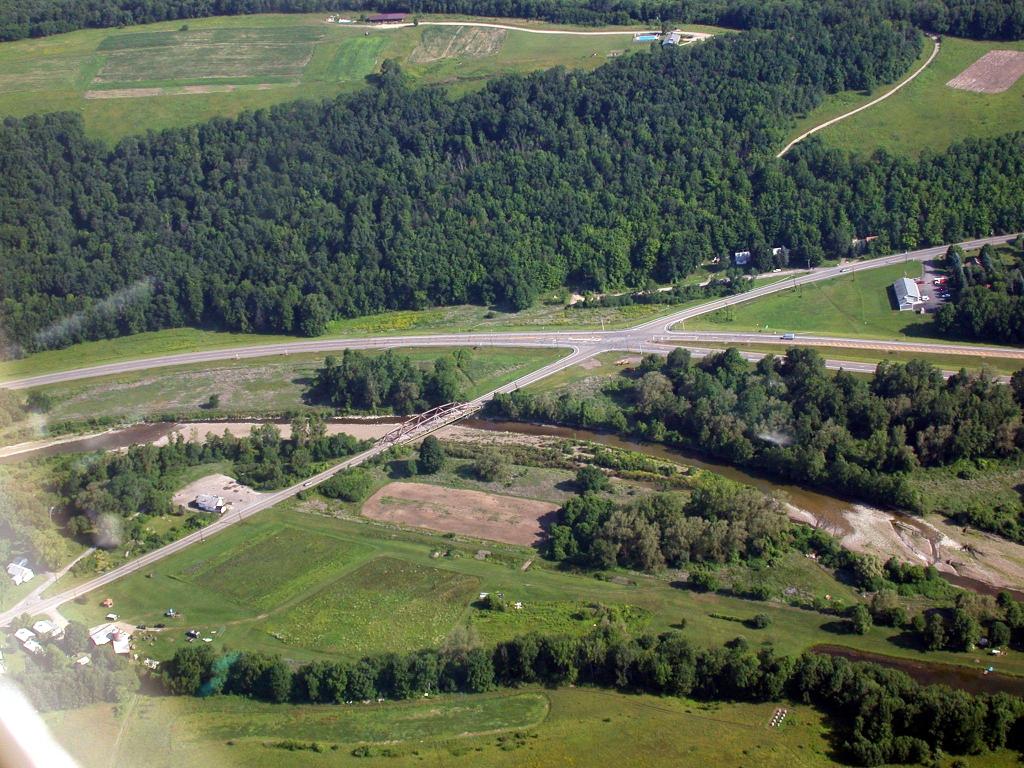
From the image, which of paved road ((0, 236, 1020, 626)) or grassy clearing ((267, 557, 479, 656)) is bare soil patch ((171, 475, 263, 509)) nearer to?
paved road ((0, 236, 1020, 626))

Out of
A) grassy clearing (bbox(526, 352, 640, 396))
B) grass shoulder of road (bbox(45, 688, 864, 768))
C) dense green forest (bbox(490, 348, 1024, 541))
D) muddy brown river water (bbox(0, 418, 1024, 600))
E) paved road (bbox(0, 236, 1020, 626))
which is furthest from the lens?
paved road (bbox(0, 236, 1020, 626))

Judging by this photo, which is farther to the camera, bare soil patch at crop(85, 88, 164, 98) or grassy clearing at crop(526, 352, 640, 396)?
bare soil patch at crop(85, 88, 164, 98)

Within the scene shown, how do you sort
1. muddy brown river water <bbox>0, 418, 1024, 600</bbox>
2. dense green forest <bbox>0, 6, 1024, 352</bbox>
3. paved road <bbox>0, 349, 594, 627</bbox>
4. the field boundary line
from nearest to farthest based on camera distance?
paved road <bbox>0, 349, 594, 627</bbox>, muddy brown river water <bbox>0, 418, 1024, 600</bbox>, dense green forest <bbox>0, 6, 1024, 352</bbox>, the field boundary line

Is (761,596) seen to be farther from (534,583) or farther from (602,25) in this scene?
(602,25)

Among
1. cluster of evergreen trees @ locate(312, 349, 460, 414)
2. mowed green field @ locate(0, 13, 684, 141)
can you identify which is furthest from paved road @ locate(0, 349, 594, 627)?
mowed green field @ locate(0, 13, 684, 141)

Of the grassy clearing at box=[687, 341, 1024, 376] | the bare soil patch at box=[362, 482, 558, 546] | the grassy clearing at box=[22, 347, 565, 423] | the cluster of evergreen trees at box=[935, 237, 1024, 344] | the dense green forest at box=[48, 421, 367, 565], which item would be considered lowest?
the bare soil patch at box=[362, 482, 558, 546]

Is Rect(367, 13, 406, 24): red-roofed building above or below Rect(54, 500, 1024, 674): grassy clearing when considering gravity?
above

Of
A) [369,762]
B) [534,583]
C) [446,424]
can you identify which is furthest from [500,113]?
[369,762]
